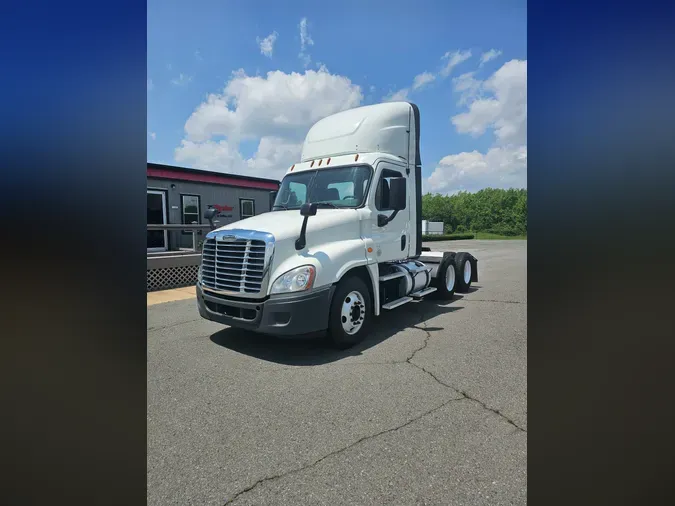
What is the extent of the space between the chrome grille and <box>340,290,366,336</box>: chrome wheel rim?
1113 millimetres

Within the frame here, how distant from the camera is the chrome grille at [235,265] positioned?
4.51 meters

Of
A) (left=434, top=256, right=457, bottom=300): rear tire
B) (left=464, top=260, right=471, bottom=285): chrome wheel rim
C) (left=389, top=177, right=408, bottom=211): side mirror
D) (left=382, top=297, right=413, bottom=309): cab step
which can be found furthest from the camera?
(left=464, top=260, right=471, bottom=285): chrome wheel rim

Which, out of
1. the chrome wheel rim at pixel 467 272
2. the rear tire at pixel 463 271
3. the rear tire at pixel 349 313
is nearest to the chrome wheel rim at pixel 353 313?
the rear tire at pixel 349 313

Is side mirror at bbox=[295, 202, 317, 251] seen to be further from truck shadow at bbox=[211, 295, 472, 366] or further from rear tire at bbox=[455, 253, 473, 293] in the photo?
rear tire at bbox=[455, 253, 473, 293]

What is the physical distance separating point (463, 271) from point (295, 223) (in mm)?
5195

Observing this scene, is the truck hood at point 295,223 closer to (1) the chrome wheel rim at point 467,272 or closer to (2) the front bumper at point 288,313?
(2) the front bumper at point 288,313

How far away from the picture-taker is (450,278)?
26.4 ft

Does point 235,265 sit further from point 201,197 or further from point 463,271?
point 201,197

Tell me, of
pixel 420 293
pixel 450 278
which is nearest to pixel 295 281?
pixel 420 293

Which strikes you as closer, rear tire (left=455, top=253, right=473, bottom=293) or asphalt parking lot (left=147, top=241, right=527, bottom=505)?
asphalt parking lot (left=147, top=241, right=527, bottom=505)

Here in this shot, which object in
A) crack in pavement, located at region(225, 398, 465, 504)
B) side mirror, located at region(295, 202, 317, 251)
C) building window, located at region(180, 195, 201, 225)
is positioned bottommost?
crack in pavement, located at region(225, 398, 465, 504)

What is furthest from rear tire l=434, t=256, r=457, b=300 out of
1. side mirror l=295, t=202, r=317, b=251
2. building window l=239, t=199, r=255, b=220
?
building window l=239, t=199, r=255, b=220

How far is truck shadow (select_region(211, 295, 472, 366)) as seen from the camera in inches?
176

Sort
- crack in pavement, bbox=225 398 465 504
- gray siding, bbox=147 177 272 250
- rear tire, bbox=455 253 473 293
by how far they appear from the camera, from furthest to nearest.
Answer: gray siding, bbox=147 177 272 250, rear tire, bbox=455 253 473 293, crack in pavement, bbox=225 398 465 504
